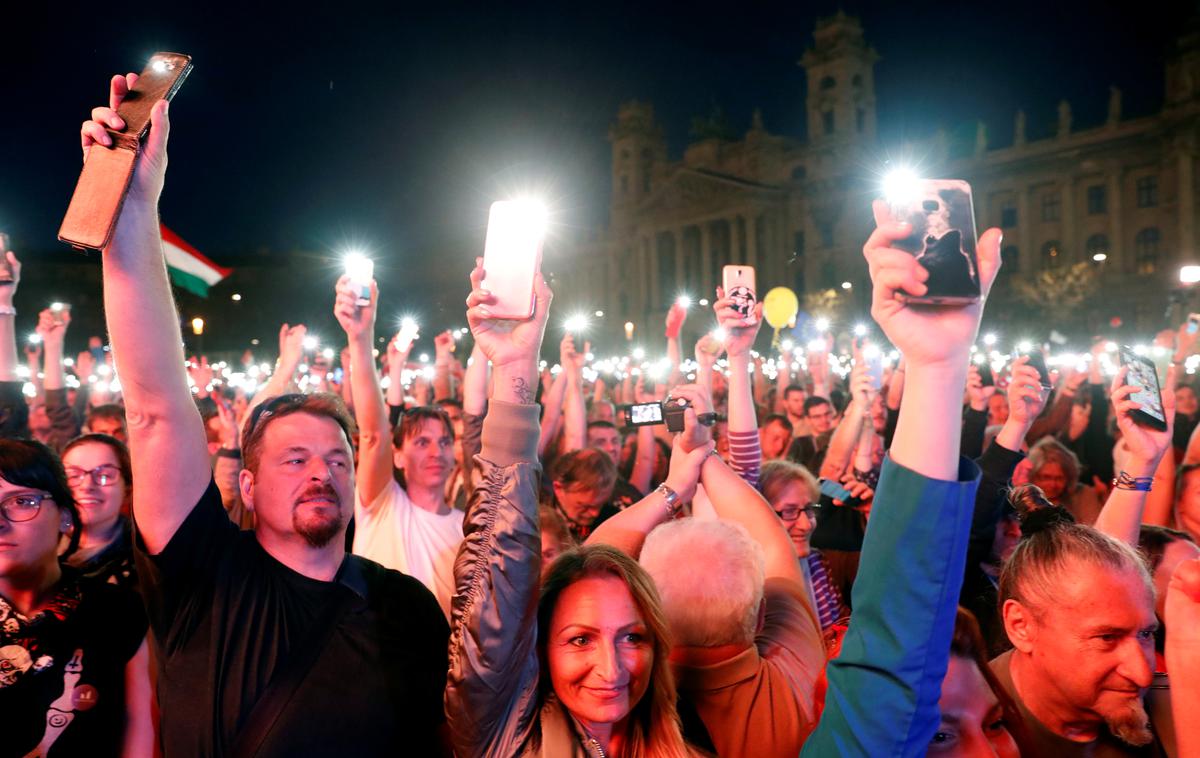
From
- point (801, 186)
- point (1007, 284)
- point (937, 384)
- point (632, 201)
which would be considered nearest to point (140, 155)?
point (937, 384)

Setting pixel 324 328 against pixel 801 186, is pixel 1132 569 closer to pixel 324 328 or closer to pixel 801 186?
pixel 324 328

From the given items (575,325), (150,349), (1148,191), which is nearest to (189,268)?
(575,325)

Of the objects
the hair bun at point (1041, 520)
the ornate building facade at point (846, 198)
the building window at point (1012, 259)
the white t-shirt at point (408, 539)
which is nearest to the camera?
the hair bun at point (1041, 520)

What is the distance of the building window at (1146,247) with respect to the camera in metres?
49.5

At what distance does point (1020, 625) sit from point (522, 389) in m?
1.61

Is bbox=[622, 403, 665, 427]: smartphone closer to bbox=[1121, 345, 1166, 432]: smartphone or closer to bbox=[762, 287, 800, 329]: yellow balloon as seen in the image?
bbox=[1121, 345, 1166, 432]: smartphone

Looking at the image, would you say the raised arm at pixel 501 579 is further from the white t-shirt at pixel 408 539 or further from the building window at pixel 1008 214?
the building window at pixel 1008 214

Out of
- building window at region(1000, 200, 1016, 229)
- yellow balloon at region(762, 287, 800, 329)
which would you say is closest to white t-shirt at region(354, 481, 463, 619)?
yellow balloon at region(762, 287, 800, 329)

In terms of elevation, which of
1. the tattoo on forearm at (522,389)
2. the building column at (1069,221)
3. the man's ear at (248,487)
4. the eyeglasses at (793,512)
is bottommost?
the eyeglasses at (793,512)

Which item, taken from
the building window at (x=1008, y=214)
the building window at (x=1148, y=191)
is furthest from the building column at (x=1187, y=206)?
the building window at (x=1008, y=214)

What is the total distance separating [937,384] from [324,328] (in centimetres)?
5847

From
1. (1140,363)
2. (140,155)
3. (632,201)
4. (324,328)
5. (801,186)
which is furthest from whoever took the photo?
(632,201)

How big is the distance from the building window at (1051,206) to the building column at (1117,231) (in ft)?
12.1

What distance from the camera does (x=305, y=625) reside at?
231 centimetres
